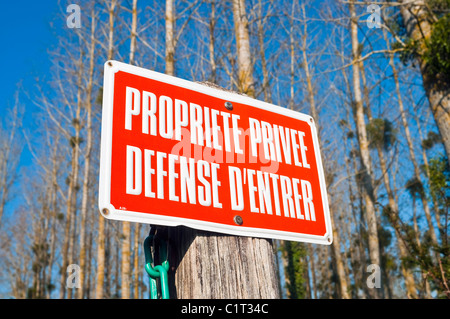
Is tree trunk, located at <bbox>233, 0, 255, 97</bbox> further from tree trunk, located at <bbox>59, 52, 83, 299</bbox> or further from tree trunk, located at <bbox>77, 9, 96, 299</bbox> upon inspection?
tree trunk, located at <bbox>59, 52, 83, 299</bbox>

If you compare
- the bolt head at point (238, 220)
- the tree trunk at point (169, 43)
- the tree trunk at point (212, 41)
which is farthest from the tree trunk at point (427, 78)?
the tree trunk at point (212, 41)

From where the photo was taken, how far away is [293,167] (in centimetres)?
151

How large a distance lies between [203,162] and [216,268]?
12.9 inches

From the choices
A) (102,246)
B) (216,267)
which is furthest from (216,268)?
(102,246)

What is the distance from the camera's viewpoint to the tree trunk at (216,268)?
1142 millimetres

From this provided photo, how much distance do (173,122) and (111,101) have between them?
20 centimetres

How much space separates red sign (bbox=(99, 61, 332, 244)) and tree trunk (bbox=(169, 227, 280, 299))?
45 millimetres

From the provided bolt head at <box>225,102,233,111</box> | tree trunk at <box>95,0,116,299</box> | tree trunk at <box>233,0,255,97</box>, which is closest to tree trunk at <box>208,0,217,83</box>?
tree trunk at <box>95,0,116,299</box>

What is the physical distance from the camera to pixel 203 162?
127 centimetres

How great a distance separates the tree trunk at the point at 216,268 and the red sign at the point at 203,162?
1.8 inches

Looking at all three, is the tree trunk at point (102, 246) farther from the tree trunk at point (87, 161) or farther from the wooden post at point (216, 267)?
the wooden post at point (216, 267)
